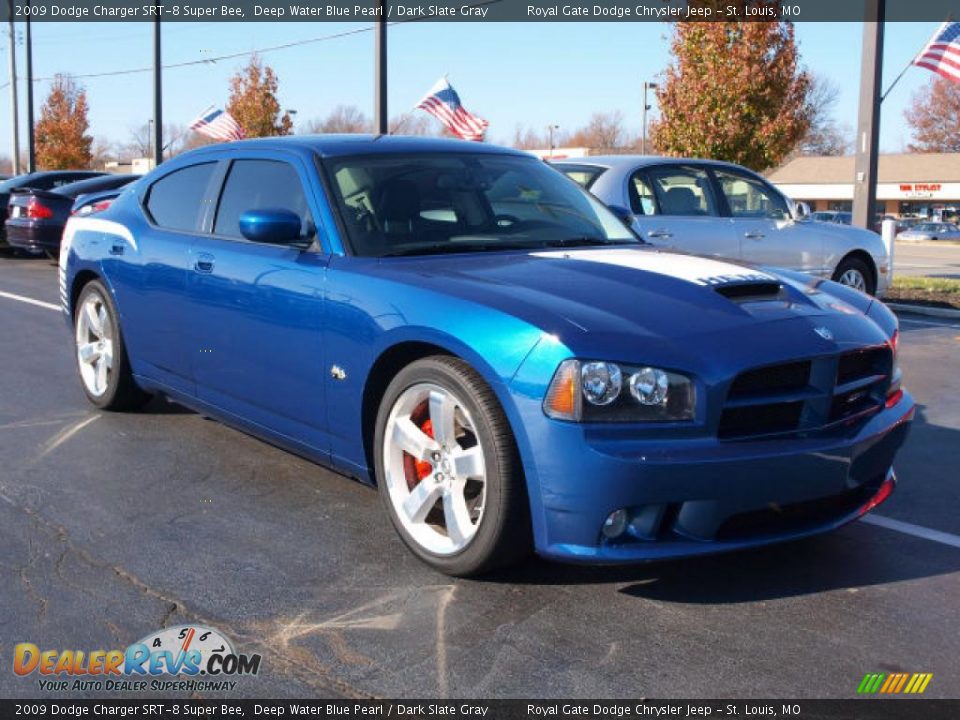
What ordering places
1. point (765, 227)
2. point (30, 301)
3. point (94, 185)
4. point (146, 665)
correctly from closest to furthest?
point (146, 665)
point (765, 227)
point (30, 301)
point (94, 185)

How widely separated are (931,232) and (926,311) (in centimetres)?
4195

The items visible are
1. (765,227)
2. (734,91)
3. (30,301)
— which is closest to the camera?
(765,227)

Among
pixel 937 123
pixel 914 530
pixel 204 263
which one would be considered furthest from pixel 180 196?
pixel 937 123

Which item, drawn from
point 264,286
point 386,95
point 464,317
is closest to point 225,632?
point 464,317

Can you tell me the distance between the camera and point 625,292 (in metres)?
3.80

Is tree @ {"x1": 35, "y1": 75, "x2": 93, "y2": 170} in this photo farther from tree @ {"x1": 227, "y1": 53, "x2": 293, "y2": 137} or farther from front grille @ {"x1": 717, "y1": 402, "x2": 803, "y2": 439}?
front grille @ {"x1": 717, "y1": 402, "x2": 803, "y2": 439}

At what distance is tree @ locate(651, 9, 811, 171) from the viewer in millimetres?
15484

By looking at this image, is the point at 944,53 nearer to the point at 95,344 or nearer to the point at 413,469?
the point at 95,344

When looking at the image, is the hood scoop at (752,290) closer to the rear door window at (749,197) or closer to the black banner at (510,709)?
the black banner at (510,709)

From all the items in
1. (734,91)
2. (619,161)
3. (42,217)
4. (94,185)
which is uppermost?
(734,91)

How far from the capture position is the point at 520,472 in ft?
11.3

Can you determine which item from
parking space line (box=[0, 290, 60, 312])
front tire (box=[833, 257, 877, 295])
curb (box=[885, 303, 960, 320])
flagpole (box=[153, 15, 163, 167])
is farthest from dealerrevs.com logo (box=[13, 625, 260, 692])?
flagpole (box=[153, 15, 163, 167])

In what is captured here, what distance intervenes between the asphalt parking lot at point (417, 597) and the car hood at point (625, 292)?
0.90 meters

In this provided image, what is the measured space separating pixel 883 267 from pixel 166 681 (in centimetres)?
904
